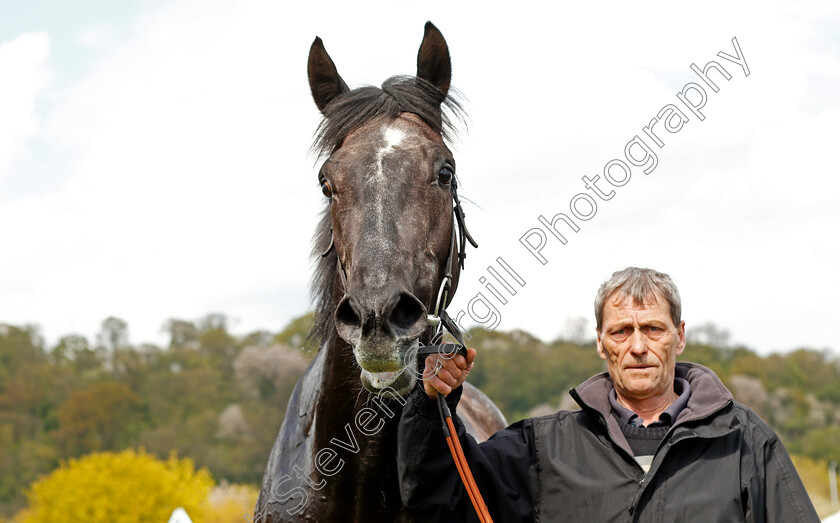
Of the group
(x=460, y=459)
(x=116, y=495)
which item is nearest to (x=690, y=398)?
(x=460, y=459)

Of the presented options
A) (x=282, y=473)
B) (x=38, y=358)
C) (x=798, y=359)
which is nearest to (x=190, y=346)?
(x=38, y=358)

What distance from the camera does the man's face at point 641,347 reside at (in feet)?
9.18

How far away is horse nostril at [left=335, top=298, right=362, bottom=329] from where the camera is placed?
2.45 meters

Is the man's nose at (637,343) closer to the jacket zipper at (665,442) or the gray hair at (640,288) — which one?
the gray hair at (640,288)

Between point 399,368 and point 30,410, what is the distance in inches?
2032

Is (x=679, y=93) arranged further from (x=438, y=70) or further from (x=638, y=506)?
(x=638, y=506)

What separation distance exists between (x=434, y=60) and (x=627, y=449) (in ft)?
6.36

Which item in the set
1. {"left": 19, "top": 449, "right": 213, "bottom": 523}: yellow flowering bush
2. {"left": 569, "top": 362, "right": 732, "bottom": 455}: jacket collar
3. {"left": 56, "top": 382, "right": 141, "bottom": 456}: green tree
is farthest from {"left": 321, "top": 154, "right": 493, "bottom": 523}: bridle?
{"left": 56, "top": 382, "right": 141, "bottom": 456}: green tree

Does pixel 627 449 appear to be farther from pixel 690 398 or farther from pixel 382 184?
pixel 382 184

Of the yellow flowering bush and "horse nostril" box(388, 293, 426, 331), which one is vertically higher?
the yellow flowering bush

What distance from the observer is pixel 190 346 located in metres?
56.1

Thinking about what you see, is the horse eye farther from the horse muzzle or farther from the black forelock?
the horse muzzle

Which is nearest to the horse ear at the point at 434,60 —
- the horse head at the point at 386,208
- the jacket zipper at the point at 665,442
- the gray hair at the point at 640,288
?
the horse head at the point at 386,208

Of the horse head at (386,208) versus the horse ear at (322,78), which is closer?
the horse head at (386,208)
